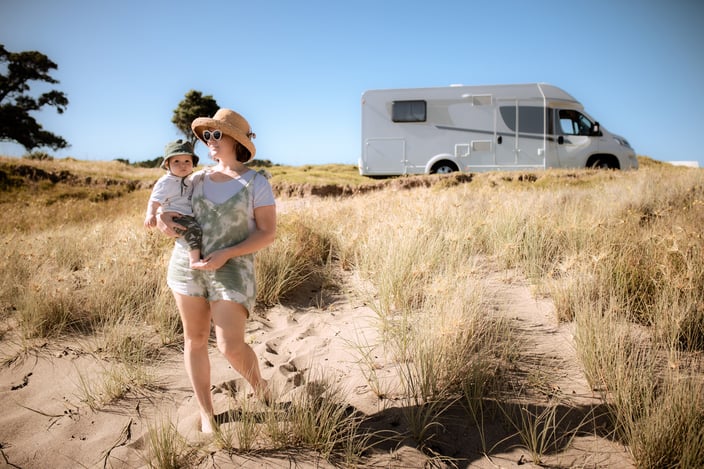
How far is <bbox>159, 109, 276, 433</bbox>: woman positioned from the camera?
230cm

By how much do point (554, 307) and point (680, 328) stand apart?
85cm

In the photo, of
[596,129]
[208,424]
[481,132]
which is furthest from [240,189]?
[596,129]

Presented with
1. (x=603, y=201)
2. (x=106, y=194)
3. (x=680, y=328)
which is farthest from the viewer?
(x=106, y=194)

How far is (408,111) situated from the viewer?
44.9ft

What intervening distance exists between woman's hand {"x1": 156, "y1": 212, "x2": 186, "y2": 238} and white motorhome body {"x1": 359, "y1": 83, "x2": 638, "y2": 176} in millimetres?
12003

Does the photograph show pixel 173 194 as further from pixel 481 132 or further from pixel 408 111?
pixel 481 132

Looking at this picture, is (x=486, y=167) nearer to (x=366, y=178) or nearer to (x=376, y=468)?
(x=366, y=178)

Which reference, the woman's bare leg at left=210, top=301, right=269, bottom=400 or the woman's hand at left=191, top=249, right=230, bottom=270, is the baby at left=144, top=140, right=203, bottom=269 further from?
the woman's bare leg at left=210, top=301, right=269, bottom=400

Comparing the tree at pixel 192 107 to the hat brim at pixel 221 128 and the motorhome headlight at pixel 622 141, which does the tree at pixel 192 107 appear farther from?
the hat brim at pixel 221 128

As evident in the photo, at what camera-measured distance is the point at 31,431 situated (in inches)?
111

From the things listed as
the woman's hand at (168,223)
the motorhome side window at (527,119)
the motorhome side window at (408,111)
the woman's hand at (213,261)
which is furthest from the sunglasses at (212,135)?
the motorhome side window at (527,119)

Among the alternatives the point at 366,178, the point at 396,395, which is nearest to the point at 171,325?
the point at 396,395

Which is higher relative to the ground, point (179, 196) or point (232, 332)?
point (179, 196)

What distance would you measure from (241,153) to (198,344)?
1.19m
